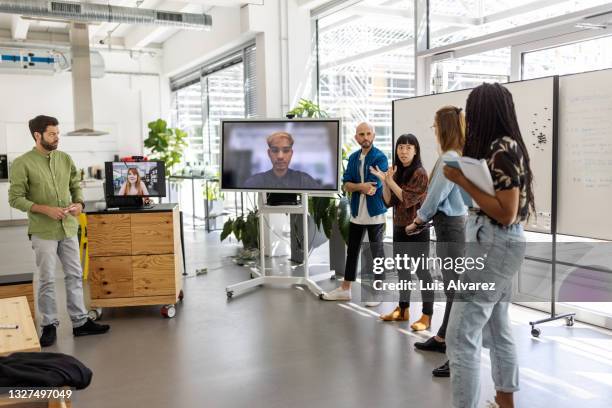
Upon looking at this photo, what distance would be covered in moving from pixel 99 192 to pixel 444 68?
7.99 m

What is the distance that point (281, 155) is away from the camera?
5105 millimetres

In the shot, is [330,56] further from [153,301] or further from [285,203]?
[153,301]

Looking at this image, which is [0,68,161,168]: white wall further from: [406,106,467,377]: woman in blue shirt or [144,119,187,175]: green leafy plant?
[406,106,467,377]: woman in blue shirt

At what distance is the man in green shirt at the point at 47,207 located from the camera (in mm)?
3922

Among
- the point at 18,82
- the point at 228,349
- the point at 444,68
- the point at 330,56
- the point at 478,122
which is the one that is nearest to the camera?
the point at 478,122

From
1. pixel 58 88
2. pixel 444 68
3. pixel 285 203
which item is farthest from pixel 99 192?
pixel 444 68

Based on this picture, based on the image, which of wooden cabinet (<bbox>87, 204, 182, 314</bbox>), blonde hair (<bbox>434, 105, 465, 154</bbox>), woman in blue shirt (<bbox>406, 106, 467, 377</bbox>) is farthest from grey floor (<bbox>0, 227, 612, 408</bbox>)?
blonde hair (<bbox>434, 105, 465, 154</bbox>)

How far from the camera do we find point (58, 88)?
11328 mm

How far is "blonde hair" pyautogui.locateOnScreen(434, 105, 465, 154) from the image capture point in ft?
9.67

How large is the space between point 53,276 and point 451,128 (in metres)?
2.93

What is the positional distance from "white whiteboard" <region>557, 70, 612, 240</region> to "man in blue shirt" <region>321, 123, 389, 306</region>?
1345mm

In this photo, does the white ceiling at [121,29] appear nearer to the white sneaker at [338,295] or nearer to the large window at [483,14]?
the large window at [483,14]

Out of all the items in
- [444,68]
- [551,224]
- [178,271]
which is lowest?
[178,271]

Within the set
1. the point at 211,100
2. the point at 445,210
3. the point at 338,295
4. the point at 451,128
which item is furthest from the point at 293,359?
the point at 211,100
